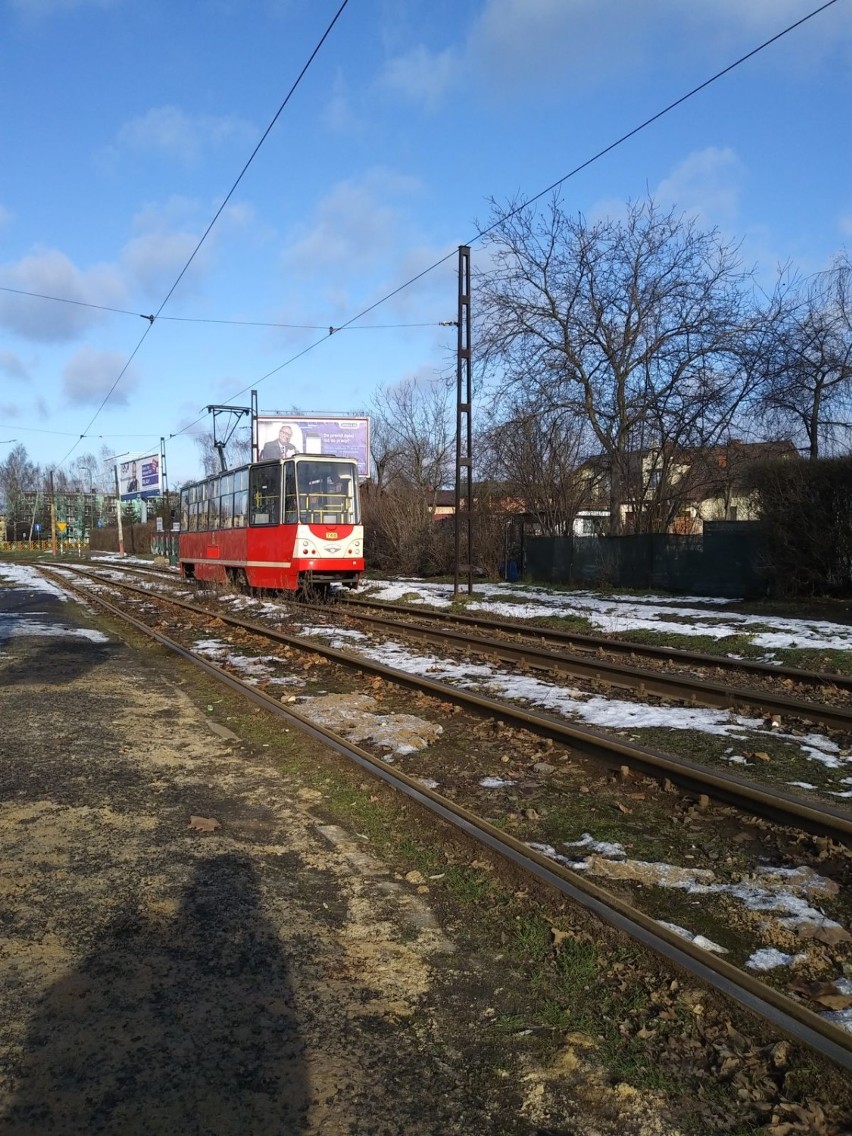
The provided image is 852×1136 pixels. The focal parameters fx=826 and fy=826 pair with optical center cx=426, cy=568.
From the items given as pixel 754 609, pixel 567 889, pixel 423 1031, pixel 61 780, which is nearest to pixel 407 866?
pixel 567 889

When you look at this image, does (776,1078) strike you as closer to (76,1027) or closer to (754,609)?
(76,1027)

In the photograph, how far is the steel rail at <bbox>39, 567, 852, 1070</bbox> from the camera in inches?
113

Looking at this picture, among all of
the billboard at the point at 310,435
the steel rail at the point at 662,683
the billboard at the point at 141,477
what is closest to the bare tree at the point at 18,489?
the billboard at the point at 141,477

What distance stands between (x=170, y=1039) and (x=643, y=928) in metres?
2.04

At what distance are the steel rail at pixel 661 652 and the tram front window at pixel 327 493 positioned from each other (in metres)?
2.92

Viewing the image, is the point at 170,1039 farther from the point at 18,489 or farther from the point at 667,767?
the point at 18,489

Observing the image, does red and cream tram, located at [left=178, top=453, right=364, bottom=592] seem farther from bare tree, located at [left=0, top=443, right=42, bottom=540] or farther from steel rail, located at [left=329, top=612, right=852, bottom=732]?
bare tree, located at [left=0, top=443, right=42, bottom=540]

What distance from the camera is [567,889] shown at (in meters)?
4.11

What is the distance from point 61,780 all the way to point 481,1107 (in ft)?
14.6

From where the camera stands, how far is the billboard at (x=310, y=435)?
4003 cm

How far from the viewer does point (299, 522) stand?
65.2 ft

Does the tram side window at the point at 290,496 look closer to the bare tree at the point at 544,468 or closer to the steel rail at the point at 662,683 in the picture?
the steel rail at the point at 662,683

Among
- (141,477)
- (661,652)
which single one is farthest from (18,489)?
(661,652)

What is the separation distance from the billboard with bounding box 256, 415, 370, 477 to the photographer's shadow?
121ft
